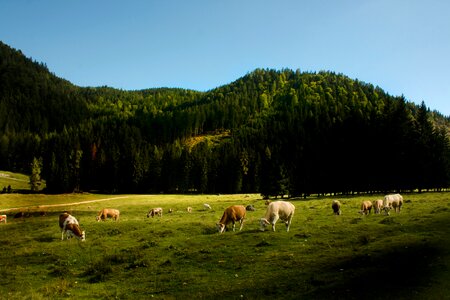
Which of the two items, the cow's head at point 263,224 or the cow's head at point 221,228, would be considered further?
the cow's head at point 221,228

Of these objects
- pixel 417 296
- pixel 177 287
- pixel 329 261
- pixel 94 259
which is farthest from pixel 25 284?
pixel 417 296

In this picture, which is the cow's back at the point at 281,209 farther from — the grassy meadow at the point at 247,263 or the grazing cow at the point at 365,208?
the grazing cow at the point at 365,208

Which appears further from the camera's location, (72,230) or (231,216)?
(72,230)

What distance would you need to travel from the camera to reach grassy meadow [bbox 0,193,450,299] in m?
15.4

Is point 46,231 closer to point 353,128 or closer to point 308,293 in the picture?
point 308,293

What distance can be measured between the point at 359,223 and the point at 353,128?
6635cm

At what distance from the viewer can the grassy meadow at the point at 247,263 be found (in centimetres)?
1537

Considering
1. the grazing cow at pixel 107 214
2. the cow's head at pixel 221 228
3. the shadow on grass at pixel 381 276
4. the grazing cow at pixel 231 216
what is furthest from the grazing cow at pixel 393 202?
the grazing cow at pixel 107 214

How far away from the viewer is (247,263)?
19.9 m

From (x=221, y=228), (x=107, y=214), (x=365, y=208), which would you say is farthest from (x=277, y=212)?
(x=107, y=214)

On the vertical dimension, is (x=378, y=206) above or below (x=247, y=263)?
above

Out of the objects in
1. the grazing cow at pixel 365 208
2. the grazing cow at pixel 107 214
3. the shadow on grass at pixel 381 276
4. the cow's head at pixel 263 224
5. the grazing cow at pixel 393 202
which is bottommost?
the grazing cow at pixel 107 214

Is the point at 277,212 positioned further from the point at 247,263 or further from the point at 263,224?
the point at 247,263

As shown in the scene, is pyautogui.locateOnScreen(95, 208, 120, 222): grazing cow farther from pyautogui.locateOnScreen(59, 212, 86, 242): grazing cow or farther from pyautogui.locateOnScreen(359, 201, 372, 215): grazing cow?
pyautogui.locateOnScreen(359, 201, 372, 215): grazing cow
